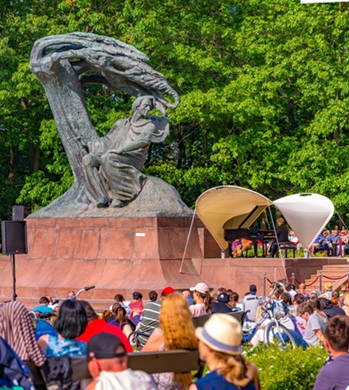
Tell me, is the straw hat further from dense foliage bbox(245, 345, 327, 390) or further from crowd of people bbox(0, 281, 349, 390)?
dense foliage bbox(245, 345, 327, 390)

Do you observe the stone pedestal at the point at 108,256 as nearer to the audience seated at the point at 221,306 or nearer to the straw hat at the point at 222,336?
the audience seated at the point at 221,306

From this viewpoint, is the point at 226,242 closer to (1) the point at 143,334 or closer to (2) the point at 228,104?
(2) the point at 228,104

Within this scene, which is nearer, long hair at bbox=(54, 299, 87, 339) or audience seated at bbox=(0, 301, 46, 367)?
audience seated at bbox=(0, 301, 46, 367)

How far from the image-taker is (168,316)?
718cm

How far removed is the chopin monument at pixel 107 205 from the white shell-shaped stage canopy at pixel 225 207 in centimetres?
63

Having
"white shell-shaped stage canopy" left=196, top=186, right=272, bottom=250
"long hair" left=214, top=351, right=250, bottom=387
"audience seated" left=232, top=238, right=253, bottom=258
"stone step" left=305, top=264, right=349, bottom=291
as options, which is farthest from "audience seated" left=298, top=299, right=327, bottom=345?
"audience seated" left=232, top=238, right=253, bottom=258

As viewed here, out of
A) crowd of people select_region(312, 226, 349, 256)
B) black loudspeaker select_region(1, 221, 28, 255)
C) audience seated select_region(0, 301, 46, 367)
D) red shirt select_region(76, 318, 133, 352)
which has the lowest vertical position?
crowd of people select_region(312, 226, 349, 256)

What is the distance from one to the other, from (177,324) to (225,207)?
22.6 m

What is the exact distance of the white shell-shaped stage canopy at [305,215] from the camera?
96.6 feet

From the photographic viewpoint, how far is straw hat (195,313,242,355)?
6.12m

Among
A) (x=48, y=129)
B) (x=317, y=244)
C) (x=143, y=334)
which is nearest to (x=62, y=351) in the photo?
(x=143, y=334)

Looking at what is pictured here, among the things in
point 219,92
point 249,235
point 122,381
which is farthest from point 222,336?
point 219,92

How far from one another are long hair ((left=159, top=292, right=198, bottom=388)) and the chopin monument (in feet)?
59.2

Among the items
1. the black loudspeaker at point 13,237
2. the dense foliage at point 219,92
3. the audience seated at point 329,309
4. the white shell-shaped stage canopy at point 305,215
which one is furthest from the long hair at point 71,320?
the dense foliage at point 219,92
